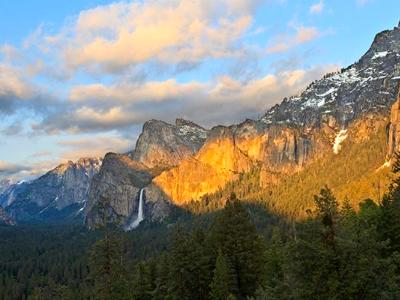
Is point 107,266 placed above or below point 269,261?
above

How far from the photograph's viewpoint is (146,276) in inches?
2889

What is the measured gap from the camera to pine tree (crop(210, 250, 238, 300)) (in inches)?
1909

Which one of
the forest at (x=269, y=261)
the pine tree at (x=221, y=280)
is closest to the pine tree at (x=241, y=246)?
the forest at (x=269, y=261)

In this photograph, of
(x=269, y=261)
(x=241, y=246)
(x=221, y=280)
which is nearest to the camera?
(x=221, y=280)

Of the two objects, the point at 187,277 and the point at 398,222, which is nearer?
the point at 398,222

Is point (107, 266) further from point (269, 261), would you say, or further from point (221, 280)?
point (269, 261)

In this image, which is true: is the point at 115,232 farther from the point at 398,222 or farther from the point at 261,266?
the point at 398,222

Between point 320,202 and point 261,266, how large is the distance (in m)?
29.3

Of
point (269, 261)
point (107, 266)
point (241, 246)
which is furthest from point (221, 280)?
point (269, 261)

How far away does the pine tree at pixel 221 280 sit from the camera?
48.5 m

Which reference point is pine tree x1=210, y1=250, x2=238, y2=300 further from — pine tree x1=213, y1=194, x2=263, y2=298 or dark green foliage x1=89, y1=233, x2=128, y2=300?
dark green foliage x1=89, y1=233, x2=128, y2=300

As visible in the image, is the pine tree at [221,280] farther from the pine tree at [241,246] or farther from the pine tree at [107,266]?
the pine tree at [107,266]

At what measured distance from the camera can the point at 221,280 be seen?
49.0 metres

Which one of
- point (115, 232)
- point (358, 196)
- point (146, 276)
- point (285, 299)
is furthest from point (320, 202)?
point (358, 196)
